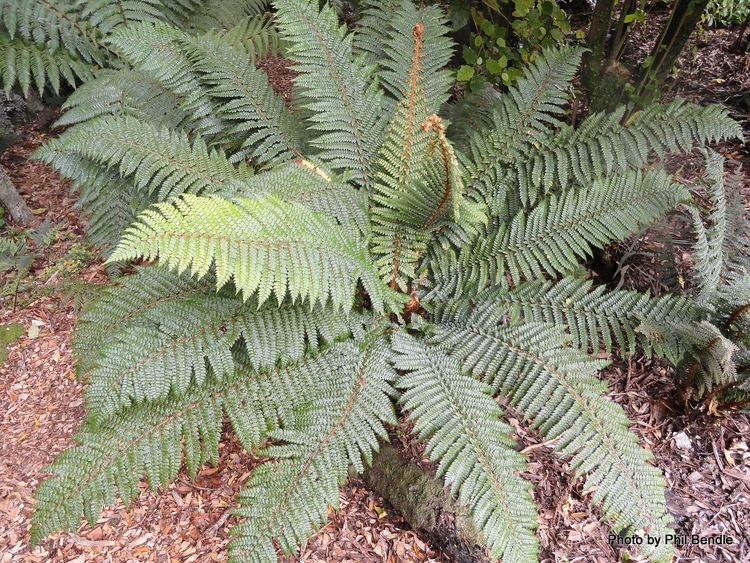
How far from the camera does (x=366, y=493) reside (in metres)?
2.31

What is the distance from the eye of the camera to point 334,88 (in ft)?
8.29

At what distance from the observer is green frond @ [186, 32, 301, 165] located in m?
2.58

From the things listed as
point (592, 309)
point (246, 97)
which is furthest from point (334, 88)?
point (592, 309)

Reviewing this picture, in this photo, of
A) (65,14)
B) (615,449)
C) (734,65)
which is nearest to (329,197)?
(615,449)

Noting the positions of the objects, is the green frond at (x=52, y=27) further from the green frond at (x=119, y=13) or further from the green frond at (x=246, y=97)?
the green frond at (x=246, y=97)

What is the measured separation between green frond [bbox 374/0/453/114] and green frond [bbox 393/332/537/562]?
50.4 inches

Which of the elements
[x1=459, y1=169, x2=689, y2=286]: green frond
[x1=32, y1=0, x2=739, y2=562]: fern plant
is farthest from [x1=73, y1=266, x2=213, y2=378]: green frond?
[x1=459, y1=169, x2=689, y2=286]: green frond

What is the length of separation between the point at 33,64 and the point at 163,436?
2.49 m

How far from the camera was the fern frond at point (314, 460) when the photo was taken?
1.76 meters

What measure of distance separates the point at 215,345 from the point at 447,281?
1102 mm

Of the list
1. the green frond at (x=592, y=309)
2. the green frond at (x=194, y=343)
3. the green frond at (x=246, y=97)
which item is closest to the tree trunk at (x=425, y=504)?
the green frond at (x=194, y=343)

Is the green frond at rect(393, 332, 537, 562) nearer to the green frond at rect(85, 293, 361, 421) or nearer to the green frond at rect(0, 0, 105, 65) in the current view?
the green frond at rect(85, 293, 361, 421)

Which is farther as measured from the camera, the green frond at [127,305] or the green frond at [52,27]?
the green frond at [52,27]

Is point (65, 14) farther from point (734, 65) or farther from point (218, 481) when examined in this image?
point (734, 65)
